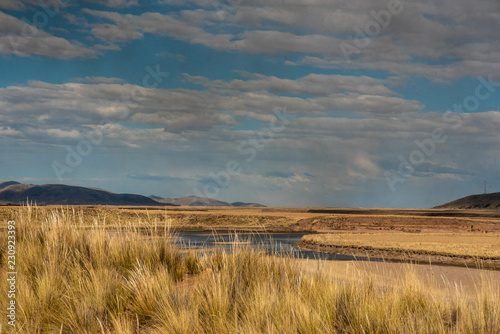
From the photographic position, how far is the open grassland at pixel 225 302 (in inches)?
215

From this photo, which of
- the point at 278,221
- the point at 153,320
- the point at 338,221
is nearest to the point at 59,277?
the point at 153,320

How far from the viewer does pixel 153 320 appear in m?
6.23

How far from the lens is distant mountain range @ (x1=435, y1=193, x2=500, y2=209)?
15088 centimetres

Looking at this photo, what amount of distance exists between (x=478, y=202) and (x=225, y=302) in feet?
560

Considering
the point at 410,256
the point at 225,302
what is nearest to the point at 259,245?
the point at 225,302

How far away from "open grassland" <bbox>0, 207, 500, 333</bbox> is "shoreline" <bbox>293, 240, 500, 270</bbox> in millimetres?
13849

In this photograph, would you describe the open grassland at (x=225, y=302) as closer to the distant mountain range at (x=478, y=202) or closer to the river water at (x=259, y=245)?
the river water at (x=259, y=245)

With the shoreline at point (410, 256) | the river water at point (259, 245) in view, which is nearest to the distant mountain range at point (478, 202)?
the shoreline at point (410, 256)

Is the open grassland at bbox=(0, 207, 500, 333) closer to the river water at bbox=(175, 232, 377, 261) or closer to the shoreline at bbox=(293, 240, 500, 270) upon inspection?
the river water at bbox=(175, 232, 377, 261)

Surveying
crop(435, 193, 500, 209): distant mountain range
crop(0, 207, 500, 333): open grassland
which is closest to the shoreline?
crop(0, 207, 500, 333): open grassland

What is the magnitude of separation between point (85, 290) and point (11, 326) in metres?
1.31

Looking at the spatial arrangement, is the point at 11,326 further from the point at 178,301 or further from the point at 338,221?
the point at 338,221

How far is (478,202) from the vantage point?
520ft

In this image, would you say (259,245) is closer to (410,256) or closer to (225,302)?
(225,302)
